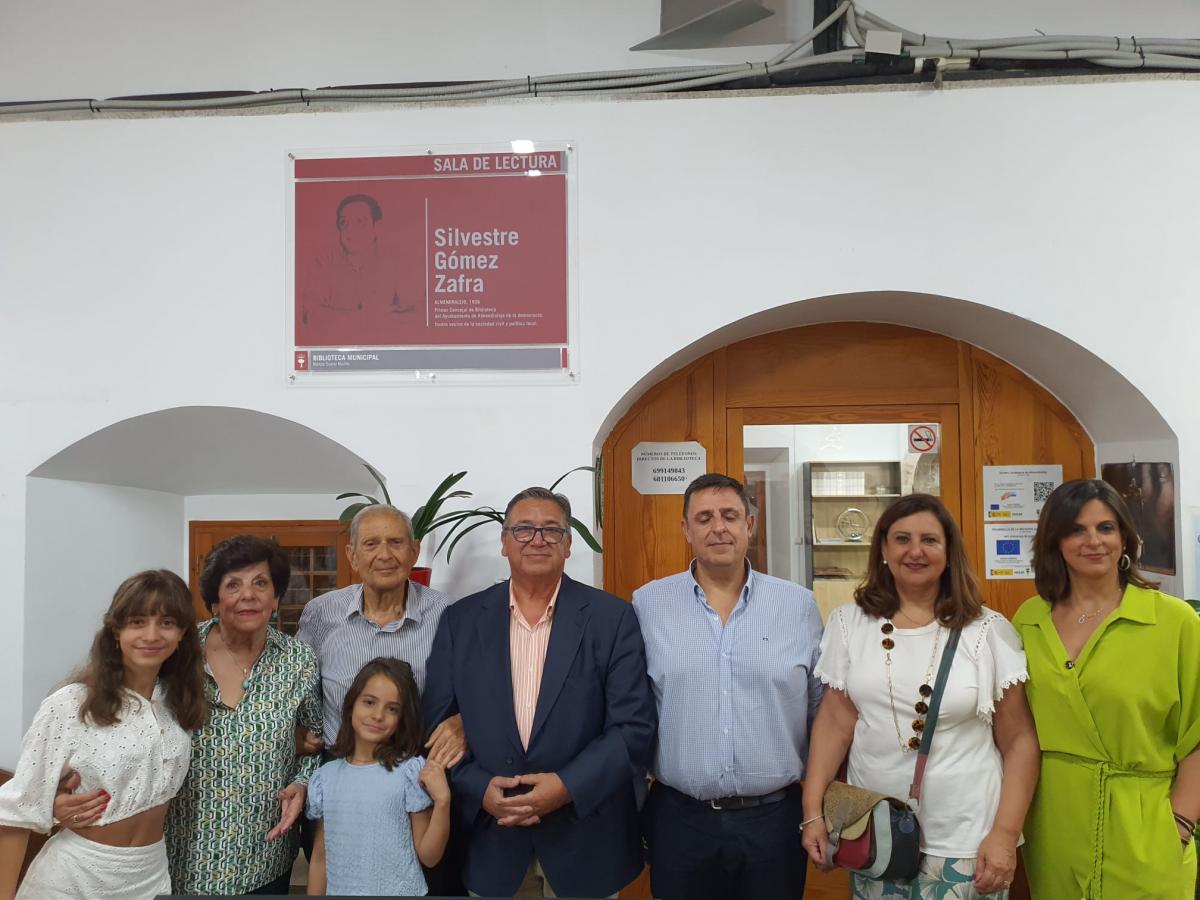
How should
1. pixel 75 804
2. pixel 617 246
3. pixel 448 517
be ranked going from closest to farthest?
pixel 75 804, pixel 448 517, pixel 617 246

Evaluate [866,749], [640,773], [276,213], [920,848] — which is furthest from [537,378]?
[920,848]

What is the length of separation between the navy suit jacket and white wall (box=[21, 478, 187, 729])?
1.72 meters

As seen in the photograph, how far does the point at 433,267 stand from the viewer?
116 inches

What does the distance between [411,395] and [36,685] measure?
5.47 ft

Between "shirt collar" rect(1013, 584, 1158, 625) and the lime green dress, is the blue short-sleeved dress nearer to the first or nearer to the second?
the lime green dress

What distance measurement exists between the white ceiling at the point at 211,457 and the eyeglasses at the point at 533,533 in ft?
3.40

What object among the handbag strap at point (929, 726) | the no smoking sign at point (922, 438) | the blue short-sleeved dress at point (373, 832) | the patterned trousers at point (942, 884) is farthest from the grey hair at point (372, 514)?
the no smoking sign at point (922, 438)

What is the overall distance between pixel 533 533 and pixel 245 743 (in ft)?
2.75

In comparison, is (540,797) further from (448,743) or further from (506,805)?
(448,743)

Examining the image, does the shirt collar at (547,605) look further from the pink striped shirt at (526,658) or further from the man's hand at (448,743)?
the man's hand at (448,743)

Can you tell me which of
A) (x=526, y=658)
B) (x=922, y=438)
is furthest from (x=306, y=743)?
(x=922, y=438)

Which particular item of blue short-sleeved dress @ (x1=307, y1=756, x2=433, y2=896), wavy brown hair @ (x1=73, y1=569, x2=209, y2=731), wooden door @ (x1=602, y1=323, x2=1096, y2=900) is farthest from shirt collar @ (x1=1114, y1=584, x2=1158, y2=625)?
wavy brown hair @ (x1=73, y1=569, x2=209, y2=731)

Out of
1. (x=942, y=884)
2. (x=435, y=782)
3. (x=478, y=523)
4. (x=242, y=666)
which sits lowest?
(x=942, y=884)

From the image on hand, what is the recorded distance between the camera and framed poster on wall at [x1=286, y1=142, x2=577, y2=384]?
9.57ft
